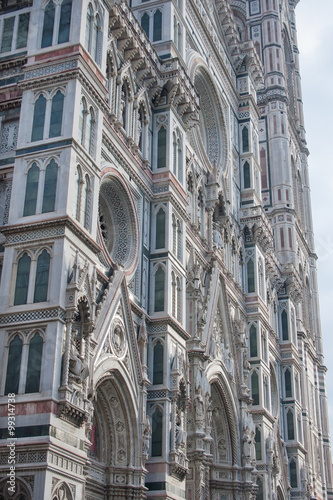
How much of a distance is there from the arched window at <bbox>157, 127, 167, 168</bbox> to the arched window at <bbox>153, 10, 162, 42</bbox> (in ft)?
12.0

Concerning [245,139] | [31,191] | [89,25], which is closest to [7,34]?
[89,25]

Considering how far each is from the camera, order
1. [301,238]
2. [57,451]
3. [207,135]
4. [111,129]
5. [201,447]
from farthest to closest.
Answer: [301,238]
[207,135]
[201,447]
[111,129]
[57,451]

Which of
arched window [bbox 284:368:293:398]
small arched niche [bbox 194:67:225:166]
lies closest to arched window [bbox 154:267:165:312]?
small arched niche [bbox 194:67:225:166]

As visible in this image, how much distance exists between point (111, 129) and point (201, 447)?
943cm

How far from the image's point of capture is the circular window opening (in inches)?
772

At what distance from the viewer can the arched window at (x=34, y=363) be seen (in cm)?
1358

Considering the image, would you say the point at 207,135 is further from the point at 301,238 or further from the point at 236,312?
the point at 301,238

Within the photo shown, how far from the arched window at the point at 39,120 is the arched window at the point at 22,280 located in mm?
2746

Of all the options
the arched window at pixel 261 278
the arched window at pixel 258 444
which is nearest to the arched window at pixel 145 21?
the arched window at pixel 261 278

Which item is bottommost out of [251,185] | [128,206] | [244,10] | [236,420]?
[236,420]

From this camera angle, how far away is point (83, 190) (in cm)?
1593

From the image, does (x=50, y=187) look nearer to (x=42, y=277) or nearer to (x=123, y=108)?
(x=42, y=277)

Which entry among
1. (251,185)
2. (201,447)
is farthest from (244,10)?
(201,447)

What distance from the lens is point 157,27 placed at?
80.8ft
